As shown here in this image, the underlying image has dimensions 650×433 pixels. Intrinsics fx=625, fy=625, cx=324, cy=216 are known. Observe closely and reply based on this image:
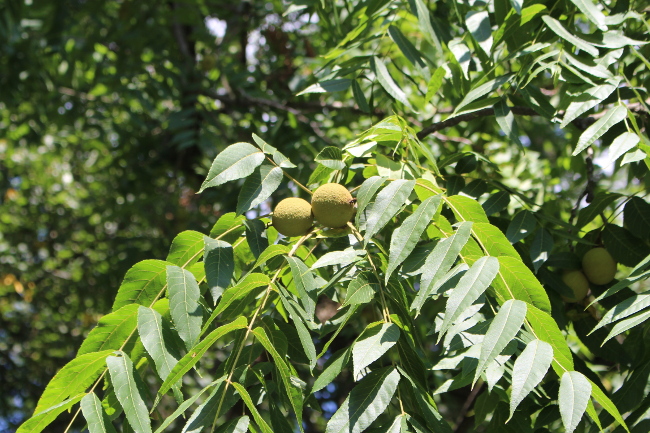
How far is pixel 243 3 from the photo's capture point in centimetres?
445

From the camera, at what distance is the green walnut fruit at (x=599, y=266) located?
1816 millimetres

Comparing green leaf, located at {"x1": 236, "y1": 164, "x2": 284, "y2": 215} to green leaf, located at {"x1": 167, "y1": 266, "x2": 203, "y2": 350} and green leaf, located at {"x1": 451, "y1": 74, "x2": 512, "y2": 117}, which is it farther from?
green leaf, located at {"x1": 451, "y1": 74, "x2": 512, "y2": 117}

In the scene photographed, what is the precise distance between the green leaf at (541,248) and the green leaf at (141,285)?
0.98m

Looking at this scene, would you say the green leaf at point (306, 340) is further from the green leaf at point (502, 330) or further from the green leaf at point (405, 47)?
the green leaf at point (405, 47)

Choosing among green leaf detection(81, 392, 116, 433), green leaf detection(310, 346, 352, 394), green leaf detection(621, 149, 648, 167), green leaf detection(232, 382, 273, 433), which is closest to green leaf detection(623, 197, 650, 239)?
green leaf detection(621, 149, 648, 167)

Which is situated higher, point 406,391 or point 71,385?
point 71,385

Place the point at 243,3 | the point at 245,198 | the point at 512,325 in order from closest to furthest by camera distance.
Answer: the point at 512,325, the point at 245,198, the point at 243,3

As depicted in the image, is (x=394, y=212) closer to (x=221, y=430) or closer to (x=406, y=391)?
(x=406, y=391)

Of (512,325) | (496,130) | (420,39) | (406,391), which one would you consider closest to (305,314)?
(406,391)

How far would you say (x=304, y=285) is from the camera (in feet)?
4.29

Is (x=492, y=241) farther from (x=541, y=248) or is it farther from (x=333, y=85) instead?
(x=333, y=85)

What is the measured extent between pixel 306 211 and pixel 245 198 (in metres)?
0.15

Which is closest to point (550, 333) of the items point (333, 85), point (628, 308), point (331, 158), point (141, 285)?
point (628, 308)

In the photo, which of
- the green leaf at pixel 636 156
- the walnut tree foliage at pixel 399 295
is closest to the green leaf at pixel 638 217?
the walnut tree foliage at pixel 399 295
